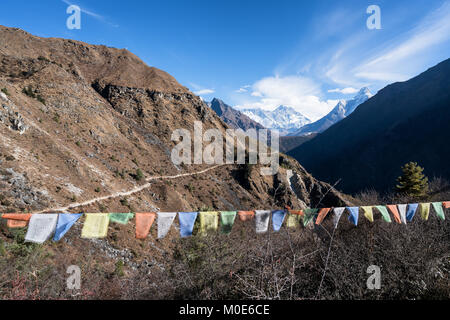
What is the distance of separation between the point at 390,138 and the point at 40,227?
444 ft

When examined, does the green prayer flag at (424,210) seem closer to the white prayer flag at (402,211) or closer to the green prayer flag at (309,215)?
the white prayer flag at (402,211)

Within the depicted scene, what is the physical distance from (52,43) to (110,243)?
64137mm

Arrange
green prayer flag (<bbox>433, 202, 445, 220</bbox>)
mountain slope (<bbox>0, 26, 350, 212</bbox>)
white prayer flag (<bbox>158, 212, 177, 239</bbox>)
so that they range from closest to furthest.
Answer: white prayer flag (<bbox>158, 212, 177, 239</bbox>), green prayer flag (<bbox>433, 202, 445, 220</bbox>), mountain slope (<bbox>0, 26, 350, 212</bbox>)

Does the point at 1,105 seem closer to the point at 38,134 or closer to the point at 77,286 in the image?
the point at 38,134

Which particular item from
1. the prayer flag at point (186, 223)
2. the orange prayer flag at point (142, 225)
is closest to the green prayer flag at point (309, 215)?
the prayer flag at point (186, 223)

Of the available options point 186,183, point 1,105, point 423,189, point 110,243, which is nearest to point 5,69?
point 1,105

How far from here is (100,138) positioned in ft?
124

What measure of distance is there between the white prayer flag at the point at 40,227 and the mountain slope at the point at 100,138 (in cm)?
→ 1102

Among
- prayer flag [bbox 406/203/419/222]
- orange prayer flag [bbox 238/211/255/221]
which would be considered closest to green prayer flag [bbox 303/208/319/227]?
orange prayer flag [bbox 238/211/255/221]

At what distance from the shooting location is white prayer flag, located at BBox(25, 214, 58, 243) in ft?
25.4

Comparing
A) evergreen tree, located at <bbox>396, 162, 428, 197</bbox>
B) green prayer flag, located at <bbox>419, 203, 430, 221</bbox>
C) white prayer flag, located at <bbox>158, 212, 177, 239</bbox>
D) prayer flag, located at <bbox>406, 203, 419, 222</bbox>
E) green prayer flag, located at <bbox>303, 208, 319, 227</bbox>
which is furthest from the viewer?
evergreen tree, located at <bbox>396, 162, 428, 197</bbox>

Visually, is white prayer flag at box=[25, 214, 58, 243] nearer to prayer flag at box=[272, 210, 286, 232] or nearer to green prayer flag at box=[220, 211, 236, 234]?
green prayer flag at box=[220, 211, 236, 234]

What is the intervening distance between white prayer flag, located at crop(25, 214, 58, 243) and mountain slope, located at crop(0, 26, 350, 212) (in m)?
11.0
